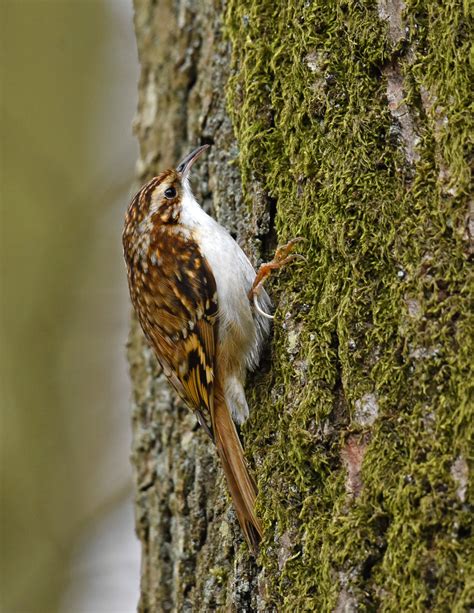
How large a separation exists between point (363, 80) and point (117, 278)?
3.64m

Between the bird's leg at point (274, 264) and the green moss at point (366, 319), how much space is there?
0.04 m

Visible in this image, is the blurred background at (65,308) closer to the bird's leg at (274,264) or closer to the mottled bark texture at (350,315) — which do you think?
the mottled bark texture at (350,315)

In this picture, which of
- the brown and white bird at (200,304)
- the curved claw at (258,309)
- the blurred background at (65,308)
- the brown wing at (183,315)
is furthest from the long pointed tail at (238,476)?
the blurred background at (65,308)

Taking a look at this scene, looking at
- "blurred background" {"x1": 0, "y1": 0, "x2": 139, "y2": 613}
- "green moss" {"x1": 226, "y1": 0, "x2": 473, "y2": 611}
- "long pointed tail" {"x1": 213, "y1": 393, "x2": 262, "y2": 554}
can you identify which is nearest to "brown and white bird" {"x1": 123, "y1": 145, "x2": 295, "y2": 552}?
"long pointed tail" {"x1": 213, "y1": 393, "x2": 262, "y2": 554}

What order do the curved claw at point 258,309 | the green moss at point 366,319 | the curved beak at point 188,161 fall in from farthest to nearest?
the curved beak at point 188,161
the curved claw at point 258,309
the green moss at point 366,319

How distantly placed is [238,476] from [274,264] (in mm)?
576

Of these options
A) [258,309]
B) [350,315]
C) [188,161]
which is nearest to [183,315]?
[258,309]

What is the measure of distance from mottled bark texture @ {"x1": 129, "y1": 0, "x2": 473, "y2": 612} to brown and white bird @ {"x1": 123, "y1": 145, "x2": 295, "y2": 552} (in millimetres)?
77

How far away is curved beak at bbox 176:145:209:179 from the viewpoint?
2.81 metres

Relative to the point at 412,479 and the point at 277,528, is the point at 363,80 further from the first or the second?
the point at 277,528

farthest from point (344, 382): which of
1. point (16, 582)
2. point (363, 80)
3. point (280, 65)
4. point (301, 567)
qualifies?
point (16, 582)

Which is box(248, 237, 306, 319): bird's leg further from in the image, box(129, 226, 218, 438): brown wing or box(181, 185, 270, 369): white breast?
box(129, 226, 218, 438): brown wing

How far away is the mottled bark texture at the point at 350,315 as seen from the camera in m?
1.70

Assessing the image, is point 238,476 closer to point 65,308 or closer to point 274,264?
point 274,264
